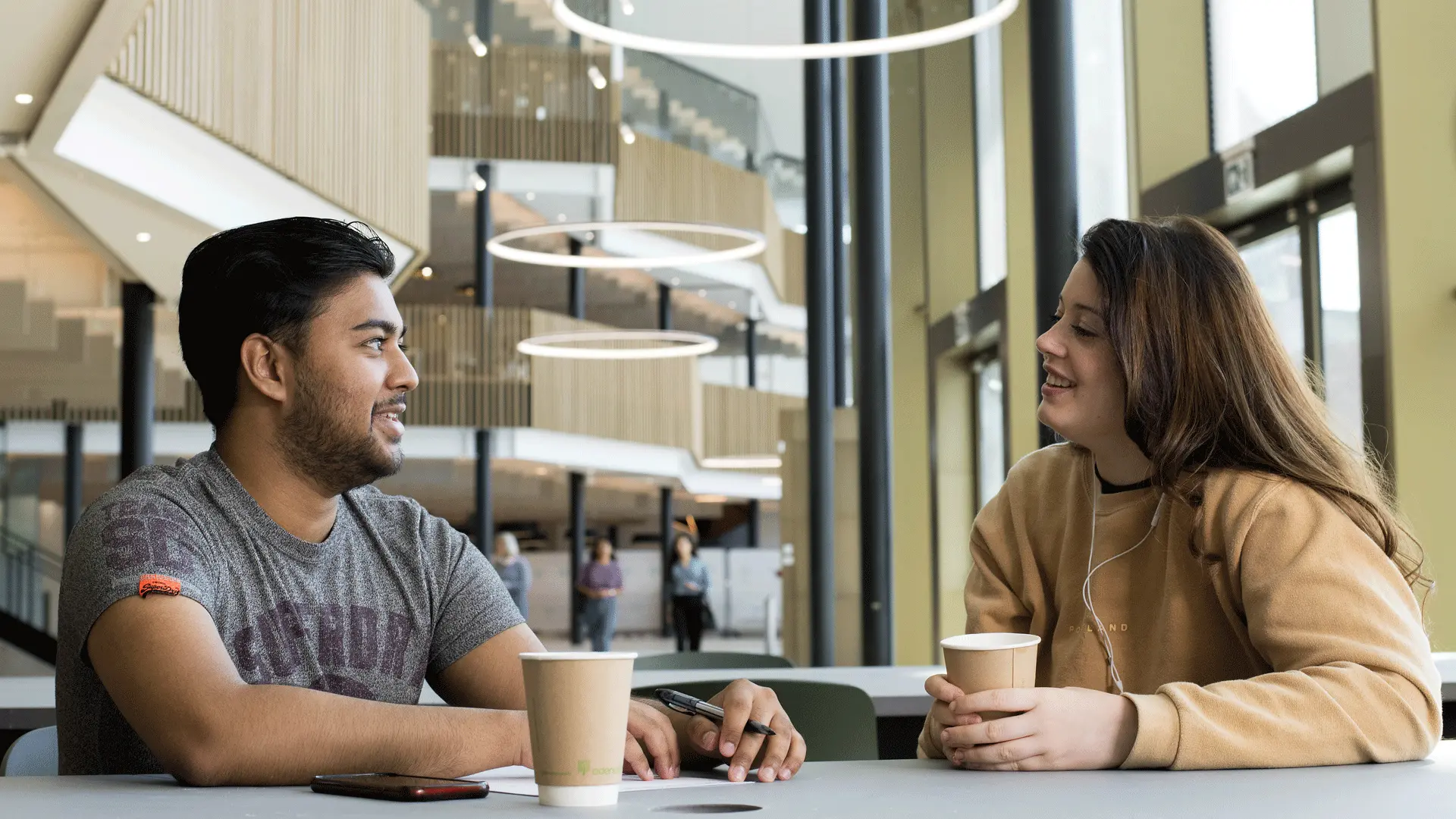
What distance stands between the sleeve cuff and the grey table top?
0.05ft

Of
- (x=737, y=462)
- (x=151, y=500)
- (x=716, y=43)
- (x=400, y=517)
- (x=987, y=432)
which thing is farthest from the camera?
(x=737, y=462)

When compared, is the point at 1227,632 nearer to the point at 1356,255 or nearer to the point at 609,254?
the point at 1356,255

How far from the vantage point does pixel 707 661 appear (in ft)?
12.2

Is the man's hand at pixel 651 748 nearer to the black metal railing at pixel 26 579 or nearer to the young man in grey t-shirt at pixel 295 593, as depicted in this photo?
the young man in grey t-shirt at pixel 295 593

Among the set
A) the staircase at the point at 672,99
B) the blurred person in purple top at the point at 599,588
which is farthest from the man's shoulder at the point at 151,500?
the staircase at the point at 672,99

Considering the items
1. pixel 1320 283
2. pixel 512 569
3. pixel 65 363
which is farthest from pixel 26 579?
pixel 1320 283

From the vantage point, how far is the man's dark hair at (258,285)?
187cm

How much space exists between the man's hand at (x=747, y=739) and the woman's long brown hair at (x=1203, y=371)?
1.83 ft

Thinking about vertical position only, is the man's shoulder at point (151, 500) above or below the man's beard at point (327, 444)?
below

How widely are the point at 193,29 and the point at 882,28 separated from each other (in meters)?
4.19

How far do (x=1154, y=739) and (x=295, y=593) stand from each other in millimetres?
985

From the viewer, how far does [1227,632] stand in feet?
5.70

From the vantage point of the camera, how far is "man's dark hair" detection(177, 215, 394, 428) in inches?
73.7

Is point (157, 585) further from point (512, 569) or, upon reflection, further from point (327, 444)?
point (512, 569)
